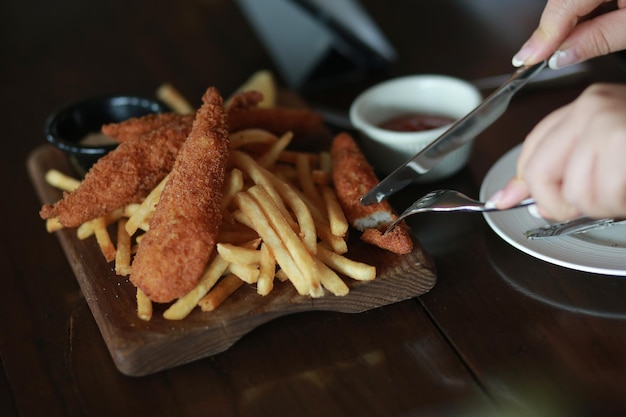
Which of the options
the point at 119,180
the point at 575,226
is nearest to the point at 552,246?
the point at 575,226

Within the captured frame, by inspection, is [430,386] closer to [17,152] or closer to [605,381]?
[605,381]

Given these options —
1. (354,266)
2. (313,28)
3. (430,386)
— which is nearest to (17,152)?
(313,28)

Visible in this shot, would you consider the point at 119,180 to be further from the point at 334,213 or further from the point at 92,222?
the point at 334,213

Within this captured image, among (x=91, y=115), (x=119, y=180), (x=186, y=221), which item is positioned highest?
(x=91, y=115)

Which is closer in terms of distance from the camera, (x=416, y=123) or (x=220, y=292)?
(x=220, y=292)

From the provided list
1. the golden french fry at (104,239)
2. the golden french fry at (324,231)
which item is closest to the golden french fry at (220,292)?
the golden french fry at (324,231)
